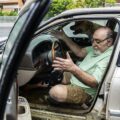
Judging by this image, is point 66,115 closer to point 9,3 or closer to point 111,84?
point 111,84

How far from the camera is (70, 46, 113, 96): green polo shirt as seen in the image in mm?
3662

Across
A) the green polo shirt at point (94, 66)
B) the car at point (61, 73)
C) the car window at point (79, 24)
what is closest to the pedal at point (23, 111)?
the car at point (61, 73)

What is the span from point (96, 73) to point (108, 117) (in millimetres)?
491

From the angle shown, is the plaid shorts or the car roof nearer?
the car roof

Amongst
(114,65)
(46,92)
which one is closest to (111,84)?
(114,65)

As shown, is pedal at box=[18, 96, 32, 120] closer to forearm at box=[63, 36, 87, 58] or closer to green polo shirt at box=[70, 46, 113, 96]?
green polo shirt at box=[70, 46, 113, 96]

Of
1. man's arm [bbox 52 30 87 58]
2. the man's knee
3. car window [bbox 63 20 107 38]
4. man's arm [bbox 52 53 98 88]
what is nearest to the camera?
man's arm [bbox 52 53 98 88]

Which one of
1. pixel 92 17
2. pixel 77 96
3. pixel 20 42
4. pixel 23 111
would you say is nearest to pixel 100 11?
pixel 92 17

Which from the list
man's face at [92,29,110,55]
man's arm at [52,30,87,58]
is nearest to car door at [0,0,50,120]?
man's face at [92,29,110,55]

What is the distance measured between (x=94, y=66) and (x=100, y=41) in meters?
0.24

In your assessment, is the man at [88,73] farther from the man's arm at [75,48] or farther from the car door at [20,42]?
the car door at [20,42]

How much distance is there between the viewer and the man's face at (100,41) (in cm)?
386

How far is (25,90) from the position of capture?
4.14m

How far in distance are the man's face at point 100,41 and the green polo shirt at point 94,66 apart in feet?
0.23
